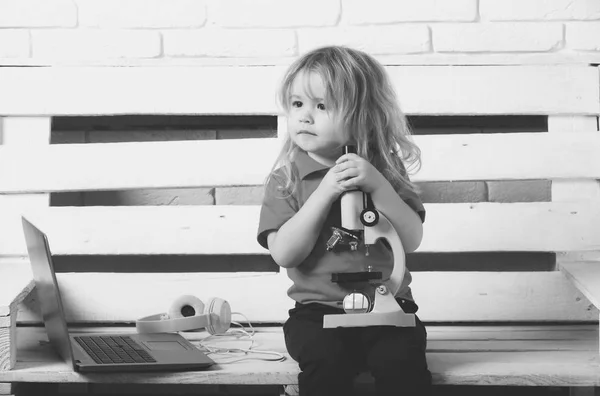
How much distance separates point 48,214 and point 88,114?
0.24 metres

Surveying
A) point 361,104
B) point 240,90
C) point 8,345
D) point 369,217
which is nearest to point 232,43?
point 240,90

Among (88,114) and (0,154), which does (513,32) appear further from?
→ (0,154)

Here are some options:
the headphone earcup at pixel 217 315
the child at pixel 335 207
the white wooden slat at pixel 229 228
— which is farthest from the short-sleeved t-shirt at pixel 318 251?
the white wooden slat at pixel 229 228

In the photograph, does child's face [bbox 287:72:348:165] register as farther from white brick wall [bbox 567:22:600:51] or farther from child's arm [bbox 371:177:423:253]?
white brick wall [bbox 567:22:600:51]

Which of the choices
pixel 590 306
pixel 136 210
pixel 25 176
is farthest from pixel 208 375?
pixel 590 306

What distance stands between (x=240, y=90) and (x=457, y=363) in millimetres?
776

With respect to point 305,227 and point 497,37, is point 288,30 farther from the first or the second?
point 305,227

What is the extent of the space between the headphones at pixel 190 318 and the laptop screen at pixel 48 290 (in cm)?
20

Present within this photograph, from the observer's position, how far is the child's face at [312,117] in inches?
66.7

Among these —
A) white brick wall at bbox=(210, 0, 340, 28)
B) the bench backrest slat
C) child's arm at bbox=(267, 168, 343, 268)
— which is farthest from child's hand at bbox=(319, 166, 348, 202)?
white brick wall at bbox=(210, 0, 340, 28)

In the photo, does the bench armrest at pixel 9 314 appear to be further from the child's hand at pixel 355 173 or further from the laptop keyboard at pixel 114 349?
the child's hand at pixel 355 173

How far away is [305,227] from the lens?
168 centimetres

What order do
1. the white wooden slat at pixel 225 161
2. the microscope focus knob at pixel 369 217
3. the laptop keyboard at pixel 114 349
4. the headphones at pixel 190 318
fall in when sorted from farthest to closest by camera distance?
the white wooden slat at pixel 225 161 < the headphones at pixel 190 318 < the laptop keyboard at pixel 114 349 < the microscope focus knob at pixel 369 217

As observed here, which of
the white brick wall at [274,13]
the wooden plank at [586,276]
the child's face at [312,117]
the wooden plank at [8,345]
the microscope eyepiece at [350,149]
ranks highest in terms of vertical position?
the white brick wall at [274,13]
